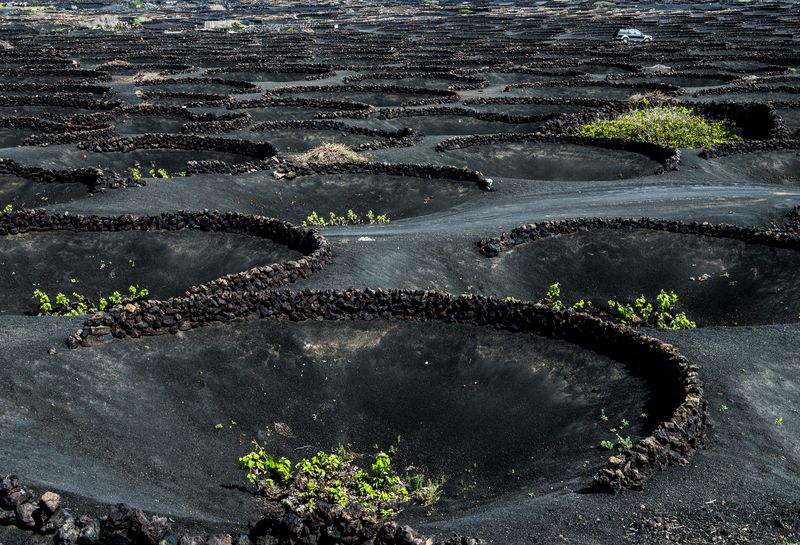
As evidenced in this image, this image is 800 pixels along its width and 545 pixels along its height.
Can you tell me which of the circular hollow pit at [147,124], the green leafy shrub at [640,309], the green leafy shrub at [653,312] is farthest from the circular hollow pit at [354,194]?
the circular hollow pit at [147,124]

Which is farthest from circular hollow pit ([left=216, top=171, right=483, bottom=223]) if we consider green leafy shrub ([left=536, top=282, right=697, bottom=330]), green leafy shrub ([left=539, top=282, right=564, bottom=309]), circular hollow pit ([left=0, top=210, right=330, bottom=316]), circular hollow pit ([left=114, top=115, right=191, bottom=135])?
circular hollow pit ([left=114, top=115, right=191, bottom=135])

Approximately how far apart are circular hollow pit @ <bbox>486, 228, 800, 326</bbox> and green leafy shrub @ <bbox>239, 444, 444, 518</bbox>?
34.4 ft

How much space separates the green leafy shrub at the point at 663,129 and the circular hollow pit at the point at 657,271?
17569 millimetres

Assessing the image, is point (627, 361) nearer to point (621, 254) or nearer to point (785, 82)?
point (621, 254)

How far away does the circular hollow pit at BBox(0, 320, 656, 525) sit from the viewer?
15758 mm

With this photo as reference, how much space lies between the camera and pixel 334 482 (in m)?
16.4

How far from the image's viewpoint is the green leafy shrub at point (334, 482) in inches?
625

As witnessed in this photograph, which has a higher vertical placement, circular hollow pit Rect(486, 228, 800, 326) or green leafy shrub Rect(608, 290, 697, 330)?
circular hollow pit Rect(486, 228, 800, 326)

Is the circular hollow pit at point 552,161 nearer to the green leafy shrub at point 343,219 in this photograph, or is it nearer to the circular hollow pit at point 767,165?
the circular hollow pit at point 767,165

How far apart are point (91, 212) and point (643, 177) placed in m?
23.1

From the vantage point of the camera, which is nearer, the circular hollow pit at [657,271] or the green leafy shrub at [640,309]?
the green leafy shrub at [640,309]

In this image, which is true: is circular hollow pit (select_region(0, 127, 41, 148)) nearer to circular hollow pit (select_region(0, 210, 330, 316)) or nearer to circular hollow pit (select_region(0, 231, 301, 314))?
circular hollow pit (select_region(0, 210, 330, 316))

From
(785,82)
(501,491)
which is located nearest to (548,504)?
(501,491)

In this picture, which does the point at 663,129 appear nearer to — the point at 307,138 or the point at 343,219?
the point at 307,138
